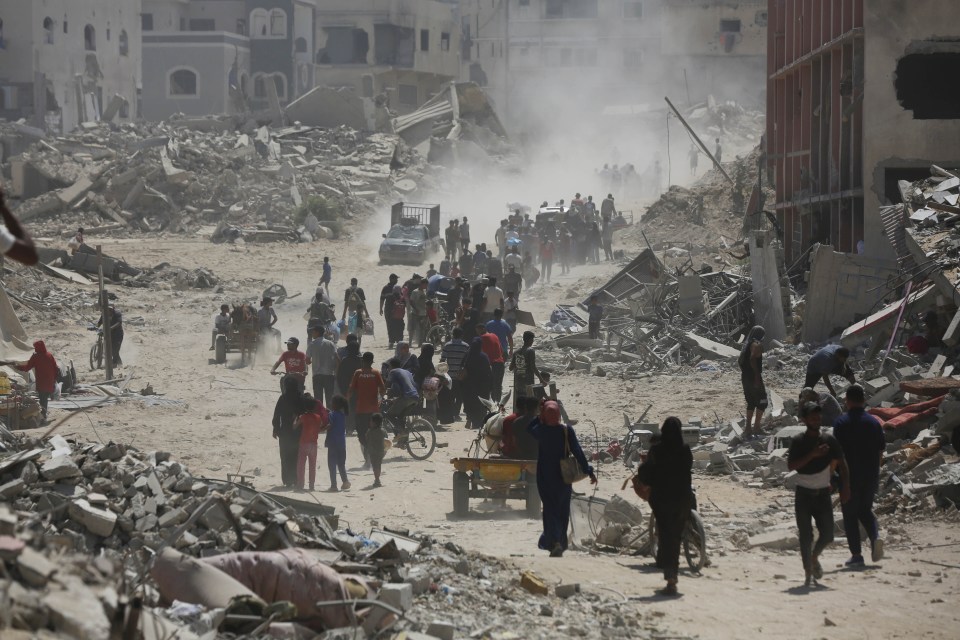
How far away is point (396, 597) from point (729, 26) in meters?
73.8

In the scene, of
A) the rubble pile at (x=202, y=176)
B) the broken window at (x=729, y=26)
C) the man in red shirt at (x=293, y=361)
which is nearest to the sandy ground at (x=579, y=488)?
the man in red shirt at (x=293, y=361)

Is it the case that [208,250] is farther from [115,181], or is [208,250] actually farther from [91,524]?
[91,524]

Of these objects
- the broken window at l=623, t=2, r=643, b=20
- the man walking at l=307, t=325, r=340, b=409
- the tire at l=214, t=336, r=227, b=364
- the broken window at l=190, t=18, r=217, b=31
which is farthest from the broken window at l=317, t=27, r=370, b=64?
the man walking at l=307, t=325, r=340, b=409

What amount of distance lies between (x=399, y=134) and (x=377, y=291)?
89.5 feet

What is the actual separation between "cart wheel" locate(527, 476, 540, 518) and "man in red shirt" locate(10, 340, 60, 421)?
7565 millimetres

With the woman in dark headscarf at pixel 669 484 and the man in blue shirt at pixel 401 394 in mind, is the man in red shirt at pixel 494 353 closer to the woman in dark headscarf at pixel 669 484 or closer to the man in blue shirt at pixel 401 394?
the man in blue shirt at pixel 401 394

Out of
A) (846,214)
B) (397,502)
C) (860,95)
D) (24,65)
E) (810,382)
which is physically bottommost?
(397,502)

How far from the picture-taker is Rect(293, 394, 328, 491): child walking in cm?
1337

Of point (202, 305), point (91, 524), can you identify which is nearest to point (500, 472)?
point (91, 524)

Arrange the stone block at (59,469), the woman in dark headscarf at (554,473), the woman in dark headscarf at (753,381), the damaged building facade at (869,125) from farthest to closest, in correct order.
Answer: the damaged building facade at (869,125), the woman in dark headscarf at (753,381), the woman in dark headscarf at (554,473), the stone block at (59,469)

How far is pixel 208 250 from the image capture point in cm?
3984

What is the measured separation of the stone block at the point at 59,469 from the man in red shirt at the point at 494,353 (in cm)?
851

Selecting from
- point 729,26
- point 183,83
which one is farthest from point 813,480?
point 183,83

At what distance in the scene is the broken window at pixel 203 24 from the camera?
271 ft
